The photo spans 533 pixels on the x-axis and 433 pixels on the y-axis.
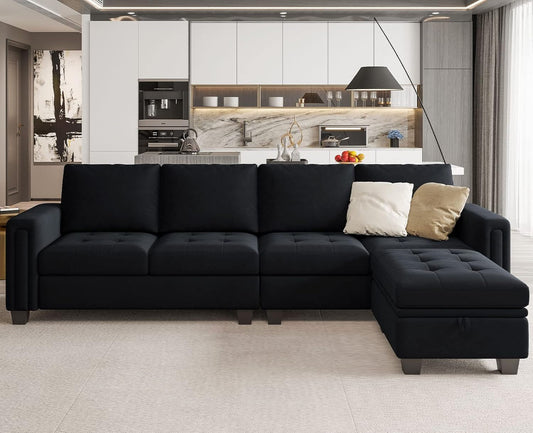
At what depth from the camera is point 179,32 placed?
9.43 meters

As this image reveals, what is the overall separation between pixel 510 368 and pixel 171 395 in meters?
1.57

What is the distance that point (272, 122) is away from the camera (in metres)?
10.0

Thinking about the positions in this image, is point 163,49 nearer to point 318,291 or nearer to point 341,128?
point 341,128

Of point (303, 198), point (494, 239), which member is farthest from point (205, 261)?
point (494, 239)

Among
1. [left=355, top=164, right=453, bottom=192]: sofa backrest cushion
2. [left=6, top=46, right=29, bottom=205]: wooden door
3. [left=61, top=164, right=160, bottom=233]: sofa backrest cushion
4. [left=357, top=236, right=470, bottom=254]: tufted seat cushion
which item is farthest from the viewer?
[left=6, top=46, right=29, bottom=205]: wooden door

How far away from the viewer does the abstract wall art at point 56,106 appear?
12.1m

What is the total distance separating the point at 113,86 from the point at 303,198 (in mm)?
4553

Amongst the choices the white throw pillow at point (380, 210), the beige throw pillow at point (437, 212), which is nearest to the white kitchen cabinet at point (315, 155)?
the white throw pillow at point (380, 210)

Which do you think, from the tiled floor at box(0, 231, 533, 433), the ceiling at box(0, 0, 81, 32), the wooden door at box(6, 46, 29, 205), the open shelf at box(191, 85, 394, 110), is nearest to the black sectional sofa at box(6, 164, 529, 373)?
A: the tiled floor at box(0, 231, 533, 433)

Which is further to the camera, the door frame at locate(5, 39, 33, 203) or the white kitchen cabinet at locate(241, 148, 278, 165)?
the door frame at locate(5, 39, 33, 203)

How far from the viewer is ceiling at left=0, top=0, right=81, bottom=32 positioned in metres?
9.23

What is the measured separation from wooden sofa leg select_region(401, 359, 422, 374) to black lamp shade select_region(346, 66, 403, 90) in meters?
3.06

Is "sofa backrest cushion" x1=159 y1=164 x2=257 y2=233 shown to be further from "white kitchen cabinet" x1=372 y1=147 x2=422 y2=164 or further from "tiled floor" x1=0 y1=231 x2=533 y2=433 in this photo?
"white kitchen cabinet" x1=372 y1=147 x2=422 y2=164

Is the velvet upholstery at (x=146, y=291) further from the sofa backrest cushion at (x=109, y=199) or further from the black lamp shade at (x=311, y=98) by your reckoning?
the black lamp shade at (x=311, y=98)
